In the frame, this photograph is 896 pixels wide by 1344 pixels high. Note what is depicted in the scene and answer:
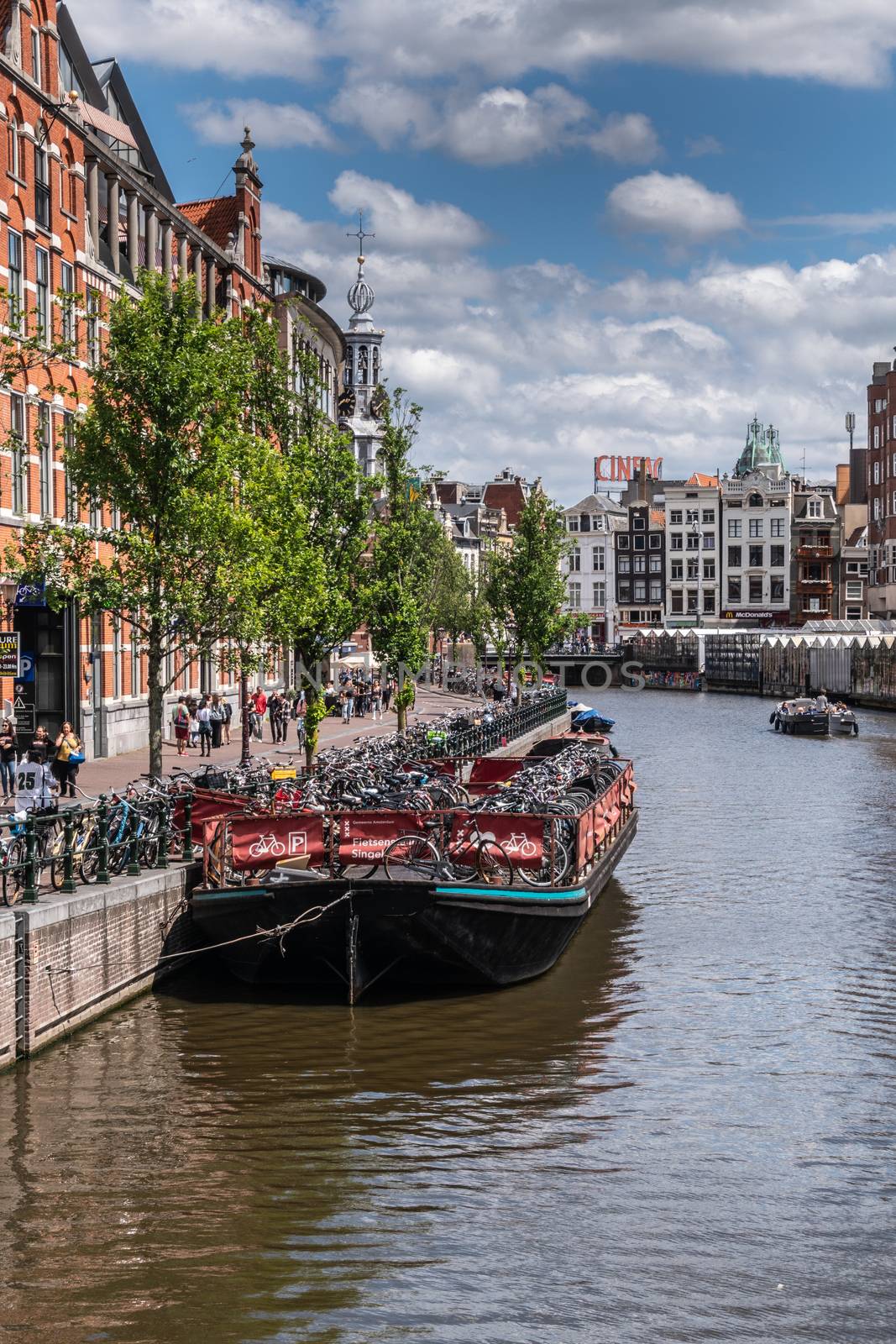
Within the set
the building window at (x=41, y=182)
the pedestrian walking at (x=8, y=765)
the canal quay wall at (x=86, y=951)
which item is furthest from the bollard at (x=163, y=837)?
the building window at (x=41, y=182)

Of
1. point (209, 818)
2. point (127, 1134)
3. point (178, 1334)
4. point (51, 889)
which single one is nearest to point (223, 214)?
point (209, 818)

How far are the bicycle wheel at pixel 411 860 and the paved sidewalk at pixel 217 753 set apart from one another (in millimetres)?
9870

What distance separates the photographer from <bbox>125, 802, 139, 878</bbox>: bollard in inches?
757

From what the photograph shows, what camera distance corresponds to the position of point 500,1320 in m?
10.5

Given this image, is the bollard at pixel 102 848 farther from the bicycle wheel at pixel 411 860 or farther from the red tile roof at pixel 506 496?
the red tile roof at pixel 506 496

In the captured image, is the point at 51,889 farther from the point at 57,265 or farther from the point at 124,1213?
the point at 57,265

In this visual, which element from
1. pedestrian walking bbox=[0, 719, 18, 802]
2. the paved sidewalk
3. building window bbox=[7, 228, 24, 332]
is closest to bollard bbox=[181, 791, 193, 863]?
the paved sidewalk

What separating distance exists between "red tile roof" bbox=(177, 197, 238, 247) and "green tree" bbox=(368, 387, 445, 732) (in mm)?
16090

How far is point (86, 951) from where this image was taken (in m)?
17.1

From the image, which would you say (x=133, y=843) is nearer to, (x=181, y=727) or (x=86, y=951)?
(x=86, y=951)

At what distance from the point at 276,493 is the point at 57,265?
1017 centimetres

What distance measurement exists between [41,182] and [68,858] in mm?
23183

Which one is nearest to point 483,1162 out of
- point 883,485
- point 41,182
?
point 41,182

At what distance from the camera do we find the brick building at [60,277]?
33.3m
